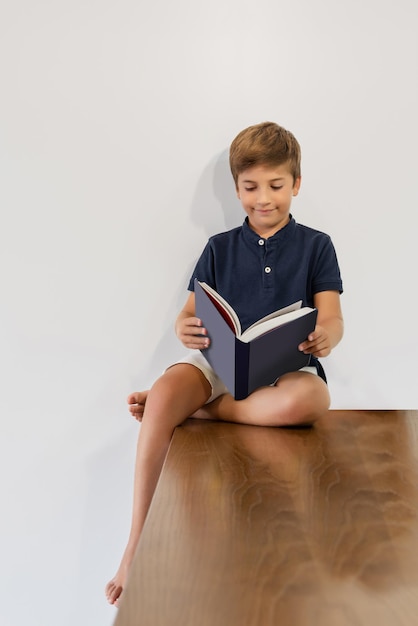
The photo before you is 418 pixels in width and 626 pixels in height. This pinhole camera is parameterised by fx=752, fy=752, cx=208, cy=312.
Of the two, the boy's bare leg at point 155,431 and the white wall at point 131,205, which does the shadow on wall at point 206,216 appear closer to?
the white wall at point 131,205

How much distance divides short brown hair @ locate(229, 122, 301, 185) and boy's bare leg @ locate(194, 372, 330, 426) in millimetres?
471

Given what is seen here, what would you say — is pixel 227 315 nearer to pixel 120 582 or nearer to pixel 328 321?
pixel 328 321

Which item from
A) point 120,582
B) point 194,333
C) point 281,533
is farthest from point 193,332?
point 281,533

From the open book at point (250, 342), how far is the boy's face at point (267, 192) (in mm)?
280

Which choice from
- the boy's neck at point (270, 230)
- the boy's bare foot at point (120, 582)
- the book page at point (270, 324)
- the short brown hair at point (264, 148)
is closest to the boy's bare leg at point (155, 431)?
the boy's bare foot at point (120, 582)

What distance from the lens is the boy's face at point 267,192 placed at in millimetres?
1667

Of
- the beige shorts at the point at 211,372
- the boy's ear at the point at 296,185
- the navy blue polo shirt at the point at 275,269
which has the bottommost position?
the beige shorts at the point at 211,372

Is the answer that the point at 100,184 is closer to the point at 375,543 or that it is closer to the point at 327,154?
the point at 327,154

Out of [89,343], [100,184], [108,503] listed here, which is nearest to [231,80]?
[100,184]

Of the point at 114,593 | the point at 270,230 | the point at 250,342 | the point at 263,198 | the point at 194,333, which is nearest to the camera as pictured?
the point at 250,342

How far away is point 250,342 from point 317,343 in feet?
0.75

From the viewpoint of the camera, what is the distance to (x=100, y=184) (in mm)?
1830

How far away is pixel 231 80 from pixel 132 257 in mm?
491

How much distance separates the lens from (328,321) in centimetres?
169
